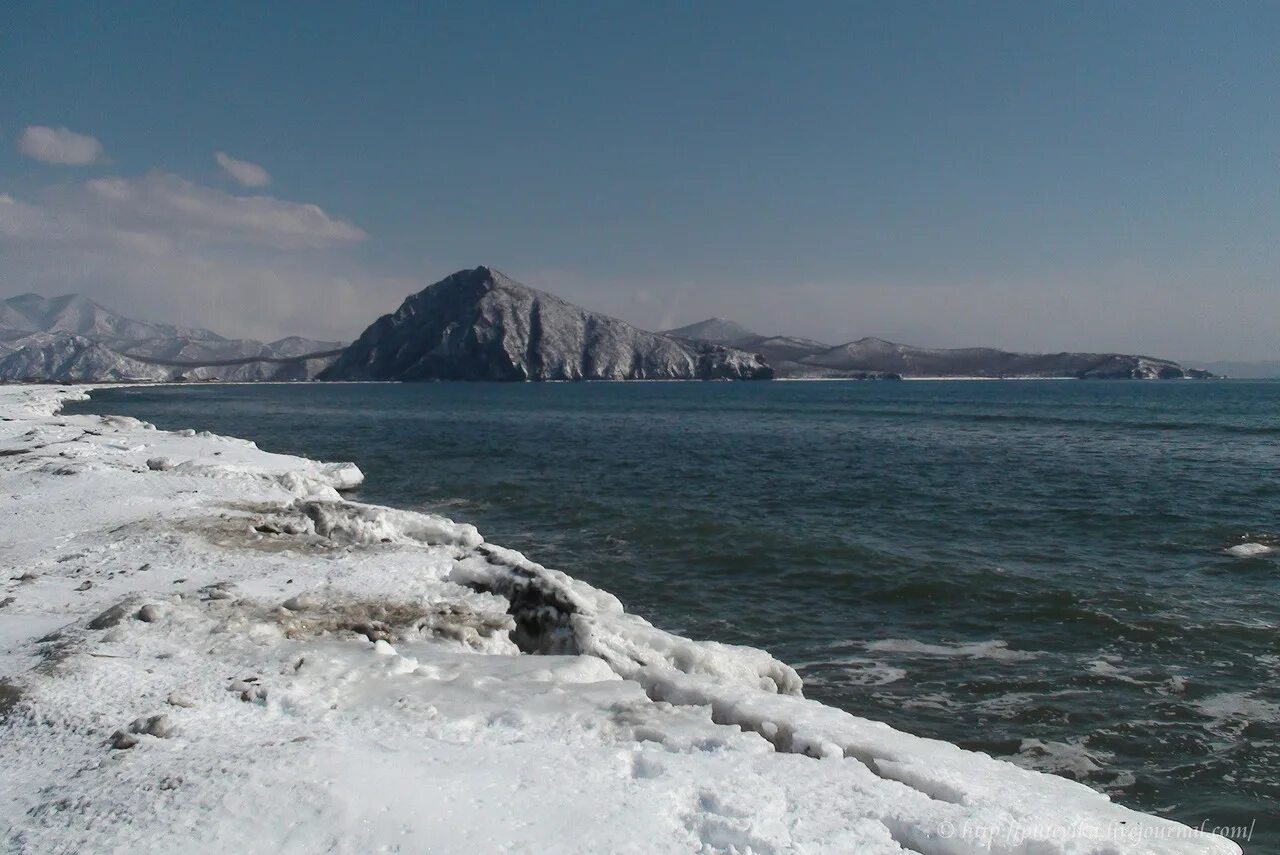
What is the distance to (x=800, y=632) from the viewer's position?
18.1 meters

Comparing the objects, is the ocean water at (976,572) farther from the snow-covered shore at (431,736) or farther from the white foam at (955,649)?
the snow-covered shore at (431,736)

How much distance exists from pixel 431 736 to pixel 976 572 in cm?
1863

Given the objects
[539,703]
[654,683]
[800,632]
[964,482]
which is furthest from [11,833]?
[964,482]

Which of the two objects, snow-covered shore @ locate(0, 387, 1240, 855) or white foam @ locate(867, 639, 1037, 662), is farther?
white foam @ locate(867, 639, 1037, 662)

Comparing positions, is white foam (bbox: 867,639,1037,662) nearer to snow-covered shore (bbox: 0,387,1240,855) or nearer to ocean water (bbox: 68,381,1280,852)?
ocean water (bbox: 68,381,1280,852)

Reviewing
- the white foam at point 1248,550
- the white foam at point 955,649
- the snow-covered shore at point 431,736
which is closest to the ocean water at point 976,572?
the white foam at point 955,649

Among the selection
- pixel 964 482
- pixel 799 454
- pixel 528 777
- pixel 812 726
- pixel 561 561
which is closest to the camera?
pixel 528 777

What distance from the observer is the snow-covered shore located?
23.7ft

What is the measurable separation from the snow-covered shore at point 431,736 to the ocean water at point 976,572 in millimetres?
3949

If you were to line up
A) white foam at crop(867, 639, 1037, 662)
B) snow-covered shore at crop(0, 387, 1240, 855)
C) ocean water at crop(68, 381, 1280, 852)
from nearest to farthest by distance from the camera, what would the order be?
1. snow-covered shore at crop(0, 387, 1240, 855)
2. ocean water at crop(68, 381, 1280, 852)
3. white foam at crop(867, 639, 1037, 662)

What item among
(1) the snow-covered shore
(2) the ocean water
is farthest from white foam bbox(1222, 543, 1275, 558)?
(1) the snow-covered shore

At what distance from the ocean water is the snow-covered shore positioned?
3.95 m

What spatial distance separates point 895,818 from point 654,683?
4640 millimetres

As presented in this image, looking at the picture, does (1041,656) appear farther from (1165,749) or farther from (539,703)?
(539,703)
